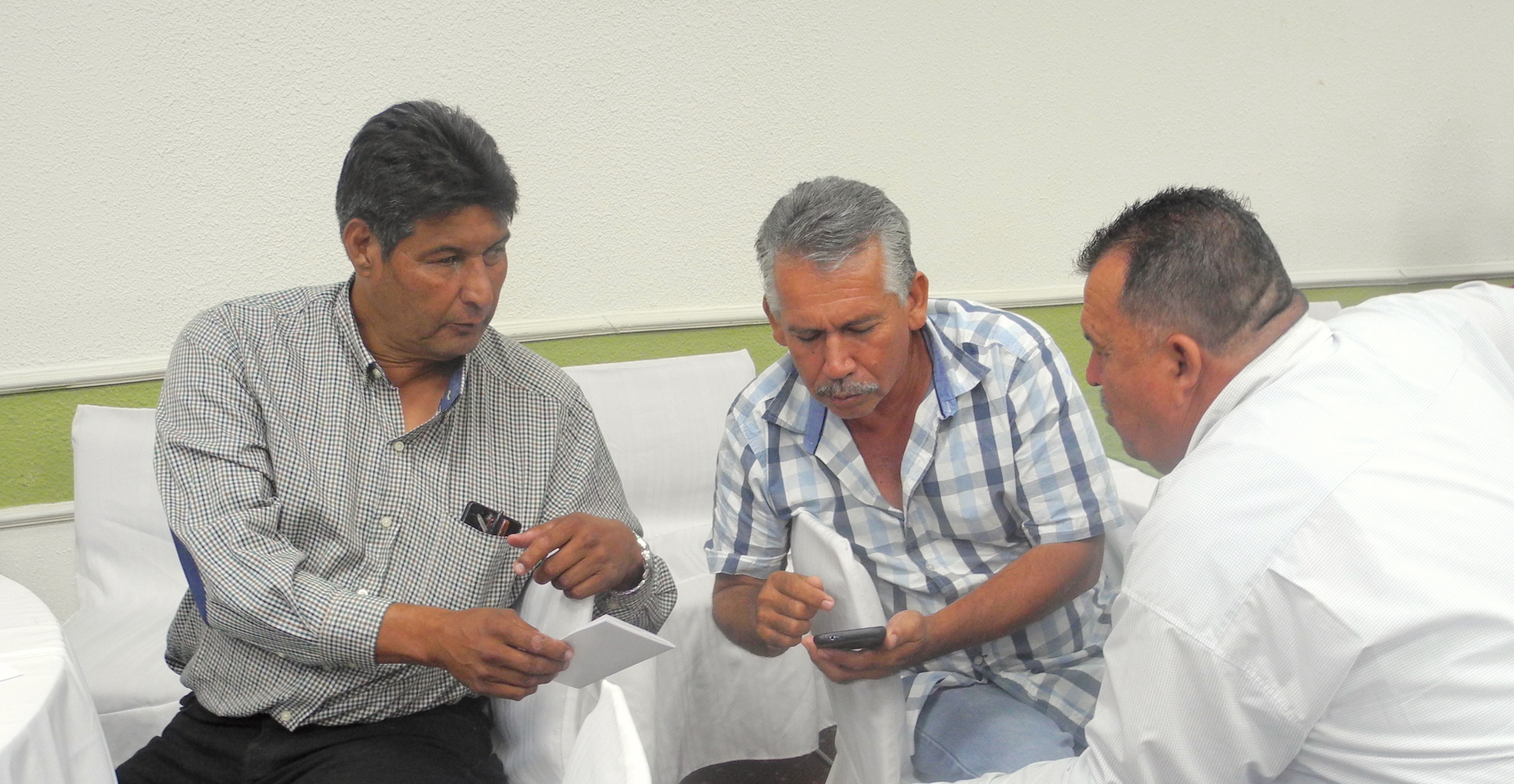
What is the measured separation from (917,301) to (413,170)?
87 cm

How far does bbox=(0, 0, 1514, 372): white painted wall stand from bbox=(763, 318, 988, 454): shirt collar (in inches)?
67.4

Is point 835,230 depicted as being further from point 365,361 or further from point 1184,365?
point 365,361

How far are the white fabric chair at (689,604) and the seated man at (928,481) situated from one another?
509 mm

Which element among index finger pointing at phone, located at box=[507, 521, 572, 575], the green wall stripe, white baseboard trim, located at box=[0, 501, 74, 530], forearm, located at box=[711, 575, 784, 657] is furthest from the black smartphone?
white baseboard trim, located at box=[0, 501, 74, 530]

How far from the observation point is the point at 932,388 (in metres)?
1.91

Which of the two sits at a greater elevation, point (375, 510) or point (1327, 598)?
point (1327, 598)

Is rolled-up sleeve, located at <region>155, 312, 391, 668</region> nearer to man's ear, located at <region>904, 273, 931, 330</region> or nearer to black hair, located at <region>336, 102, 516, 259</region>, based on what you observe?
black hair, located at <region>336, 102, 516, 259</region>

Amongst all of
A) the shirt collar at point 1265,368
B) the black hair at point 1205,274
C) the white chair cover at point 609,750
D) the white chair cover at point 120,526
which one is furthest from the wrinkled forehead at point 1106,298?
the white chair cover at point 120,526

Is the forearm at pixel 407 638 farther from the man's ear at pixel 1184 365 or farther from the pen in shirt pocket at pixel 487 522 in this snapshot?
the man's ear at pixel 1184 365

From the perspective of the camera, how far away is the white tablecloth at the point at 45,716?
137 cm

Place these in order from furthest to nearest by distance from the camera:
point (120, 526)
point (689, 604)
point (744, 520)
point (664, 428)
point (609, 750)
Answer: point (664, 428) < point (120, 526) < point (689, 604) < point (744, 520) < point (609, 750)

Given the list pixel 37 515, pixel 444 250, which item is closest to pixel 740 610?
pixel 444 250

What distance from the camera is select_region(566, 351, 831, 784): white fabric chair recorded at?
237 centimetres

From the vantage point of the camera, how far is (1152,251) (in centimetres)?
142
